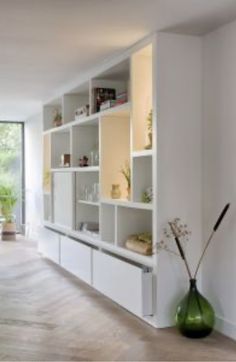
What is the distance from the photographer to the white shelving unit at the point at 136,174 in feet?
12.6

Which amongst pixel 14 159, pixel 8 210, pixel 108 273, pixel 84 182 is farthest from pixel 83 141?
pixel 14 159

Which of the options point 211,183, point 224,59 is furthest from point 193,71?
point 211,183

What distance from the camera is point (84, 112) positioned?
18.2 ft

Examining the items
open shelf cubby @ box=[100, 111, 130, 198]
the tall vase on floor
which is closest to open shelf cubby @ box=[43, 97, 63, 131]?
open shelf cubby @ box=[100, 111, 130, 198]

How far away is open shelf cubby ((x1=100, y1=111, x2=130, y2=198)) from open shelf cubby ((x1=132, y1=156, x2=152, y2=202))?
2.05 ft

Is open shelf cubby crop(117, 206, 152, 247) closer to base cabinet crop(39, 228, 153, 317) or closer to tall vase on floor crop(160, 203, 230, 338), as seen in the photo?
base cabinet crop(39, 228, 153, 317)

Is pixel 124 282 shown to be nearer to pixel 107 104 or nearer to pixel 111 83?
pixel 107 104

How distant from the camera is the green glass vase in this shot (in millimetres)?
3553

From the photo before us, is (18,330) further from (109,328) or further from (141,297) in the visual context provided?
(141,297)

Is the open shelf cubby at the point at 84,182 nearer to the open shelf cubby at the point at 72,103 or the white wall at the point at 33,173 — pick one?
the open shelf cubby at the point at 72,103

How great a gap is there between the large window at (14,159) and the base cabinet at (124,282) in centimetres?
498

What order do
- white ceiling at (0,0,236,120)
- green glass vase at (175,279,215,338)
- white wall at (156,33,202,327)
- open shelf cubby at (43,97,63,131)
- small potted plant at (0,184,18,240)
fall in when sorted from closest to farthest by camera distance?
white ceiling at (0,0,236,120)
green glass vase at (175,279,215,338)
white wall at (156,33,202,327)
open shelf cubby at (43,97,63,131)
small potted plant at (0,184,18,240)

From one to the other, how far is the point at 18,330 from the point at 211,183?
1875 millimetres

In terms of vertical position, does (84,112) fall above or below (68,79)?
below
